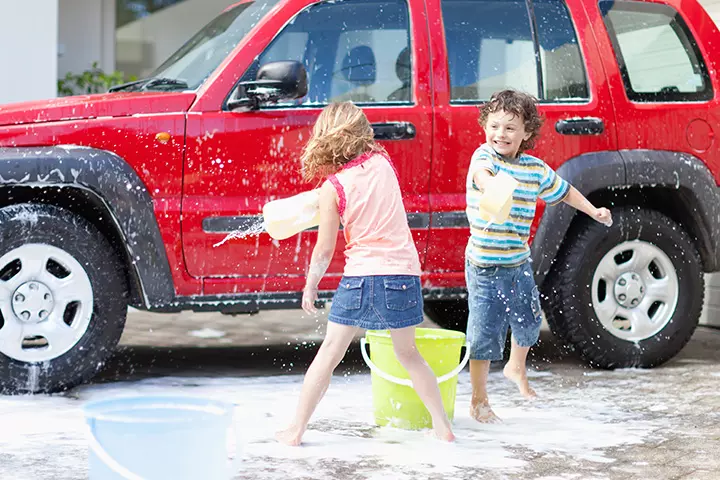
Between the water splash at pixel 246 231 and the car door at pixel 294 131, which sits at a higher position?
the car door at pixel 294 131

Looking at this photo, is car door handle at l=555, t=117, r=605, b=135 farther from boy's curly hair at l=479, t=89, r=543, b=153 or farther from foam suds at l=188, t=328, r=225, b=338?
foam suds at l=188, t=328, r=225, b=338

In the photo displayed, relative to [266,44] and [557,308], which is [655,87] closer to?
[557,308]

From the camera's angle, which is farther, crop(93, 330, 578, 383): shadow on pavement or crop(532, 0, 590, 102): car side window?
crop(93, 330, 578, 383): shadow on pavement

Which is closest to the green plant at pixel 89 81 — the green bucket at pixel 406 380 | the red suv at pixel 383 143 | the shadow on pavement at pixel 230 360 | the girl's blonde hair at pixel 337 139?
the shadow on pavement at pixel 230 360

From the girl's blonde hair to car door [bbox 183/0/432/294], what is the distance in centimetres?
109

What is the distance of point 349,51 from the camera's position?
5.88 metres

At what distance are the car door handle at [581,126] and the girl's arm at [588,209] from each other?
0.91 meters

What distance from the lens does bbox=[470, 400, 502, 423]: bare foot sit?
515 centimetres

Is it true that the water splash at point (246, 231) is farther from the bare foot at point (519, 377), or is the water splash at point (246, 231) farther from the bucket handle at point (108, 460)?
the bucket handle at point (108, 460)

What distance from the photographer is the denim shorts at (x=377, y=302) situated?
4.57 metres

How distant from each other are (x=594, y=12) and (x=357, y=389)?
92.1 inches

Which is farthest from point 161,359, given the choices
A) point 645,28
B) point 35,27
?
point 35,27

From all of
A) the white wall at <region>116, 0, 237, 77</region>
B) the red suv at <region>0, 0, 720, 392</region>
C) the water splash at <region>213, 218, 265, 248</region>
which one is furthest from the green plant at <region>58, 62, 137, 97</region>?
the water splash at <region>213, 218, 265, 248</region>

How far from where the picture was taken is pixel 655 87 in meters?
6.42
